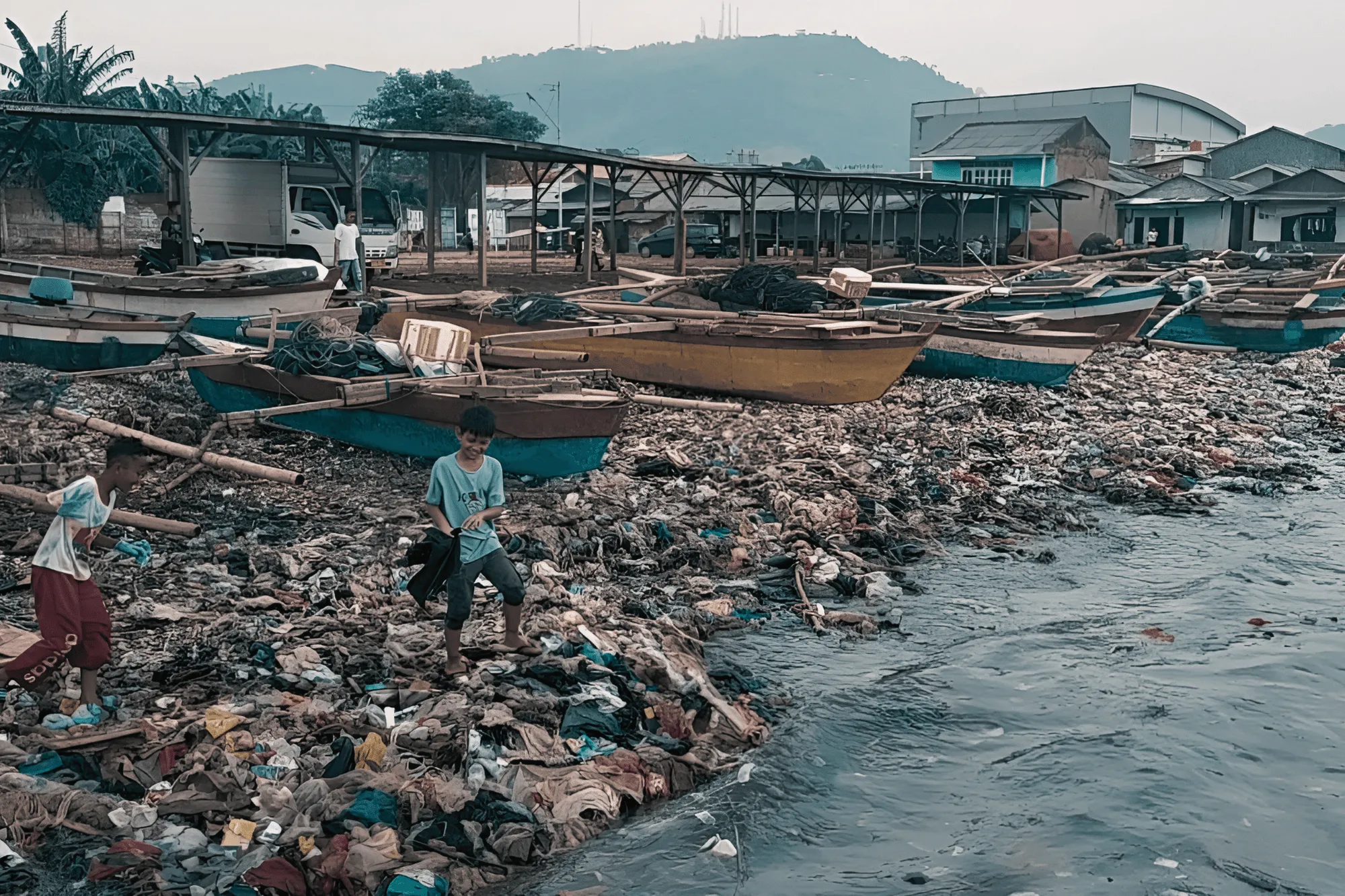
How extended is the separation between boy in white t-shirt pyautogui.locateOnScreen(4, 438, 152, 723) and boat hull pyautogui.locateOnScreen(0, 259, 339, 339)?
9925 mm

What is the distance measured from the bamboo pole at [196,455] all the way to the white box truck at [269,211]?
14.0 meters

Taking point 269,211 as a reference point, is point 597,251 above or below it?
below

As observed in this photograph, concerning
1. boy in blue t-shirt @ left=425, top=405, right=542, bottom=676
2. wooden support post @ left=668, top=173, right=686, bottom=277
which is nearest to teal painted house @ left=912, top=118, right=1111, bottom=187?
wooden support post @ left=668, top=173, right=686, bottom=277

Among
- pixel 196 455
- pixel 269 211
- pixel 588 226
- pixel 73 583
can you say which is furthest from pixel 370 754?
pixel 269 211

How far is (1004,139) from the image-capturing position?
52.3m

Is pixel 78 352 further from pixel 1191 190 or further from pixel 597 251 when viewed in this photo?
pixel 1191 190

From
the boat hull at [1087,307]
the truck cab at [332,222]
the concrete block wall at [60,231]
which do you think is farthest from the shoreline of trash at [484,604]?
the concrete block wall at [60,231]

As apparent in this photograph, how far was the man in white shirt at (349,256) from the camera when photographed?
19.4 m

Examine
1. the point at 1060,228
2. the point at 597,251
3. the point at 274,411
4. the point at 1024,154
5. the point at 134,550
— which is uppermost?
the point at 1024,154

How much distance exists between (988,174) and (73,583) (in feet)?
169

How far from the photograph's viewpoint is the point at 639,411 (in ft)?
44.6

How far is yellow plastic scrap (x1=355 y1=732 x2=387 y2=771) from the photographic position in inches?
214

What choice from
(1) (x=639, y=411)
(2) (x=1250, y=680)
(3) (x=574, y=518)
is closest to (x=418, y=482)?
(3) (x=574, y=518)

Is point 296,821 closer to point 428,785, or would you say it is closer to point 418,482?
point 428,785
